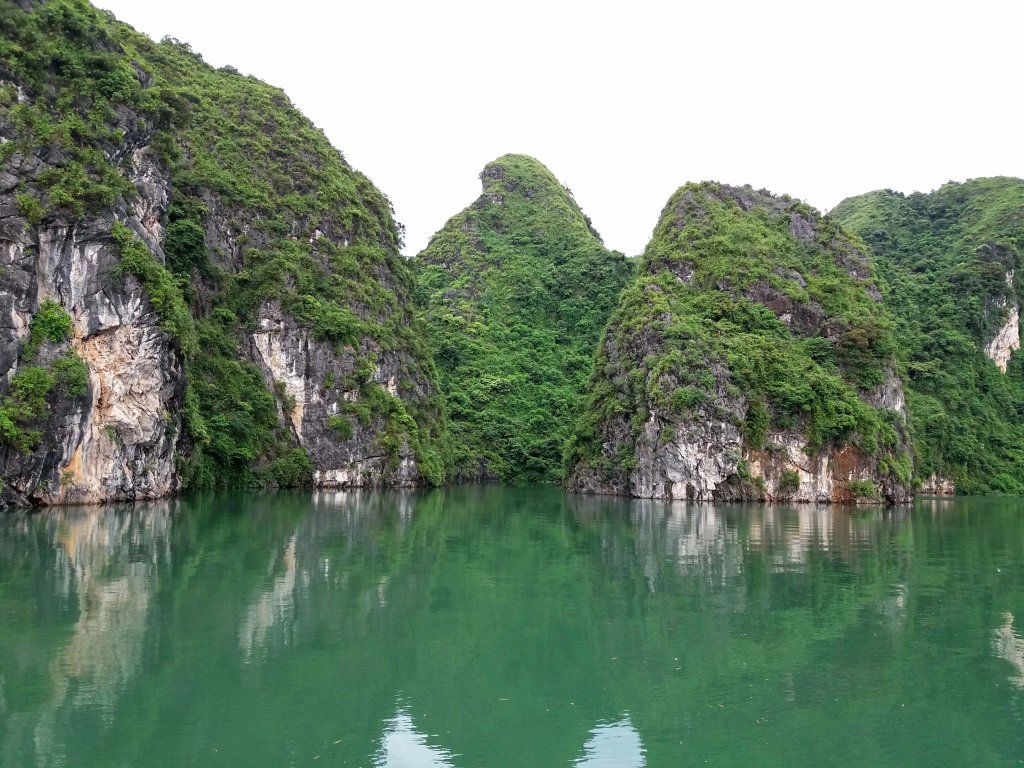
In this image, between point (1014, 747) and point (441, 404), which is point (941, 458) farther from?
point (1014, 747)

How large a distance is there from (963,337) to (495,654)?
7881cm

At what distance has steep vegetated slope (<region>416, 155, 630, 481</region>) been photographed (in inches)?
2980

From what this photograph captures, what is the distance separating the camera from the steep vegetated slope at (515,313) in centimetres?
7569

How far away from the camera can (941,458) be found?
7112cm

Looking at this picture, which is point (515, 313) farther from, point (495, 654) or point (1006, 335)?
point (495, 654)

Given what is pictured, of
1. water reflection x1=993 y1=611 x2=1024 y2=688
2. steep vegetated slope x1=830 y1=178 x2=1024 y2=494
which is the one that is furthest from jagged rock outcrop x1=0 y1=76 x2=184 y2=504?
steep vegetated slope x1=830 y1=178 x2=1024 y2=494

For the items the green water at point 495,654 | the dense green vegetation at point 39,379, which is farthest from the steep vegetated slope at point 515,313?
the green water at point 495,654

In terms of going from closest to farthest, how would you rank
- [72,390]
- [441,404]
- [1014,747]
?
1. [1014,747]
2. [72,390]
3. [441,404]

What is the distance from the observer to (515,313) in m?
93.1

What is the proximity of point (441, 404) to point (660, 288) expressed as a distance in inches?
783

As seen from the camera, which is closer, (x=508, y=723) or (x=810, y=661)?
(x=508, y=723)

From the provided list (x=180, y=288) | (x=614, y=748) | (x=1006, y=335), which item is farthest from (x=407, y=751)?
(x=1006, y=335)

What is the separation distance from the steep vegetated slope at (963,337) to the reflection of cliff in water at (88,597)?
58375 millimetres

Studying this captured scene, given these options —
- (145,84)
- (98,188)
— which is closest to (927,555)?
(98,188)
